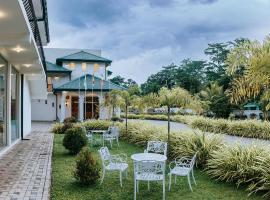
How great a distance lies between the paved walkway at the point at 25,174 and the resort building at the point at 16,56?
3.19 ft

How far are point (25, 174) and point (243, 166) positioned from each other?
5325 mm

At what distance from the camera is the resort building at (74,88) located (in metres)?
31.5

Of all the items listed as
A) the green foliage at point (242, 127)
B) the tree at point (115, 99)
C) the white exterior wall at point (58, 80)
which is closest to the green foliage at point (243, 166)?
the green foliage at point (242, 127)

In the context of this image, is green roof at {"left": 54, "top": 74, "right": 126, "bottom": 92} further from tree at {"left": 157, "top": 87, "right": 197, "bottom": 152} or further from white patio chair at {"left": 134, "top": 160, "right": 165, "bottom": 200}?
white patio chair at {"left": 134, "top": 160, "right": 165, "bottom": 200}

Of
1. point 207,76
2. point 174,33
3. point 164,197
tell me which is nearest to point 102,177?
point 164,197

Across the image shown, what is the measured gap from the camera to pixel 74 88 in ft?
104

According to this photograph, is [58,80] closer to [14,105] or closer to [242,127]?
[14,105]

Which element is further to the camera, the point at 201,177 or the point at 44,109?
the point at 44,109

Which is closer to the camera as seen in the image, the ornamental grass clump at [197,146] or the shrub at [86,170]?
the shrub at [86,170]

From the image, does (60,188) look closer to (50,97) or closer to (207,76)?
(50,97)

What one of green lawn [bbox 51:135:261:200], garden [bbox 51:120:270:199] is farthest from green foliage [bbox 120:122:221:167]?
green lawn [bbox 51:135:261:200]

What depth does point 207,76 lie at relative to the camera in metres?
52.7

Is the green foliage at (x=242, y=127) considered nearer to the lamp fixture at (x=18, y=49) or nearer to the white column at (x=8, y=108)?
the white column at (x=8, y=108)

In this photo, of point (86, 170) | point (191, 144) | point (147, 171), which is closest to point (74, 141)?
point (191, 144)
